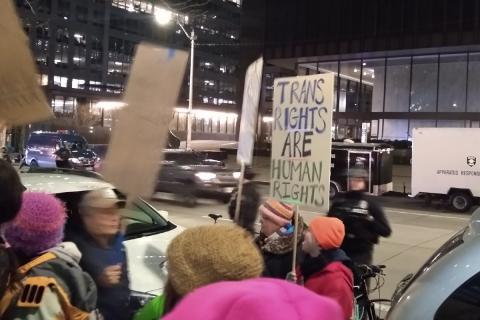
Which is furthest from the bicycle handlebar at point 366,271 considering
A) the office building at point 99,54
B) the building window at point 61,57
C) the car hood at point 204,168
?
the building window at point 61,57

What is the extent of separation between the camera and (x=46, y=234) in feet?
8.07

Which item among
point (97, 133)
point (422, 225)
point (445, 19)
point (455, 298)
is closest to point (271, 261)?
point (455, 298)

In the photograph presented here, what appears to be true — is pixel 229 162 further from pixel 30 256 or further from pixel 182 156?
pixel 30 256

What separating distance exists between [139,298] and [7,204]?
6.78 feet

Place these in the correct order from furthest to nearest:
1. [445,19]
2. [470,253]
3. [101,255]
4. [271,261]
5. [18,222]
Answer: [445,19] → [271,261] → [101,255] → [470,253] → [18,222]

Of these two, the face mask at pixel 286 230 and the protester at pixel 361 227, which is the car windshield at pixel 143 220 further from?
the face mask at pixel 286 230

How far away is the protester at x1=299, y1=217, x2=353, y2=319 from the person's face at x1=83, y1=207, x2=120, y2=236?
1206 mm

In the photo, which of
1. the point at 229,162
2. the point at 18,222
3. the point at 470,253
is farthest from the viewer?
the point at 229,162

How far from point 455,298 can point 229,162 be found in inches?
1464

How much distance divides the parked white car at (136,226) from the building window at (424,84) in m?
34.1

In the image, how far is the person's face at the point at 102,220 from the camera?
10.5 feet

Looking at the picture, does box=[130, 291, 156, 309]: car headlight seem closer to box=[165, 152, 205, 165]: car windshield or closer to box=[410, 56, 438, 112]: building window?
box=[165, 152, 205, 165]: car windshield

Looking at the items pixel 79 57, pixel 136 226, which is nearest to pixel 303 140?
pixel 136 226

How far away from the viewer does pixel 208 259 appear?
1680mm
